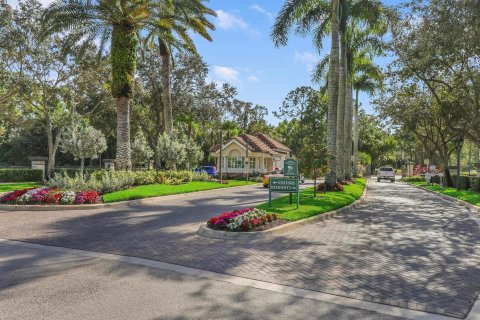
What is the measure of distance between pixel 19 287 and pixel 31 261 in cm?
166

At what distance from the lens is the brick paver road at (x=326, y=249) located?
6.20m

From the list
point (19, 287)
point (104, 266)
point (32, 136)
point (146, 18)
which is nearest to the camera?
point (19, 287)

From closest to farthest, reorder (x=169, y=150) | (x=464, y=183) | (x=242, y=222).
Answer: (x=242, y=222), (x=169, y=150), (x=464, y=183)

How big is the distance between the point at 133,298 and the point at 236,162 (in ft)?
129

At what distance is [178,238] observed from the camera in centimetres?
969

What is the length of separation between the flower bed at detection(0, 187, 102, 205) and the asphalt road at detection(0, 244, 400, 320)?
8.63 m

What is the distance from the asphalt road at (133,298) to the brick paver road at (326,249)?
79 centimetres

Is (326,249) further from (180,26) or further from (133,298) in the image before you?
(180,26)

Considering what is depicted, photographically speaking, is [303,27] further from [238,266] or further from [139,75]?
[139,75]

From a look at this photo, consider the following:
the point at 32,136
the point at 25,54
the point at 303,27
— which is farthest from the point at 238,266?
the point at 32,136

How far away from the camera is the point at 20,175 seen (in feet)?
109

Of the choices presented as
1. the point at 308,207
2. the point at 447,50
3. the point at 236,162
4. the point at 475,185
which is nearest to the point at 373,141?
the point at 236,162

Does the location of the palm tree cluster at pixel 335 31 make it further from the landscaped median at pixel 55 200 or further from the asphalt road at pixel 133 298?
A: the asphalt road at pixel 133 298

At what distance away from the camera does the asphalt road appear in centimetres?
499
